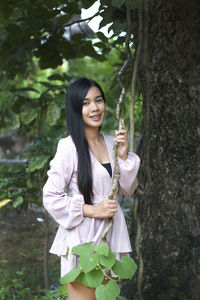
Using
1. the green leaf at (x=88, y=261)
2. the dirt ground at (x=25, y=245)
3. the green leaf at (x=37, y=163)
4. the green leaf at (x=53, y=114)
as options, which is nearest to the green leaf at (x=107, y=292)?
the green leaf at (x=88, y=261)

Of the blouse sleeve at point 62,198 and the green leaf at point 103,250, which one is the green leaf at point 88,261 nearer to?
the green leaf at point 103,250

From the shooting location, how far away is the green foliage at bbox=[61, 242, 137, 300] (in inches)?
81.4

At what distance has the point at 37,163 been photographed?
11.7ft

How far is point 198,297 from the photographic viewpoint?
308cm

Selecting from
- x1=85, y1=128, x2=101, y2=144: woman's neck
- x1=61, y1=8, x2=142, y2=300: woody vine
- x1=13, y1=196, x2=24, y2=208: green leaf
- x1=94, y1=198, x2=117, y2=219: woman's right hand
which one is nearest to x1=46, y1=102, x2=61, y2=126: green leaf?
x1=13, y1=196, x2=24, y2=208: green leaf

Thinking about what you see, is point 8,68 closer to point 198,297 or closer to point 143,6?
point 143,6

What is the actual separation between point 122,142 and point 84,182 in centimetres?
29

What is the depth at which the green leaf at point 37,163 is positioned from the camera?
3537mm

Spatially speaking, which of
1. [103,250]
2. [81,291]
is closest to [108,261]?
[103,250]

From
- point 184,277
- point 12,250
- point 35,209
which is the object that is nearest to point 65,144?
point 184,277

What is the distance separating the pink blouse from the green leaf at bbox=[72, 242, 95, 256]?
17cm

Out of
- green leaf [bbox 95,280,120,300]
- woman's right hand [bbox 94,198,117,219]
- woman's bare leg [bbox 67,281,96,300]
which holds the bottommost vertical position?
woman's bare leg [bbox 67,281,96,300]

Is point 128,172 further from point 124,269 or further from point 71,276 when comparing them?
point 71,276

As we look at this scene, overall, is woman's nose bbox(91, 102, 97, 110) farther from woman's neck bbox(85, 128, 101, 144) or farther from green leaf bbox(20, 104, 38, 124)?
green leaf bbox(20, 104, 38, 124)
